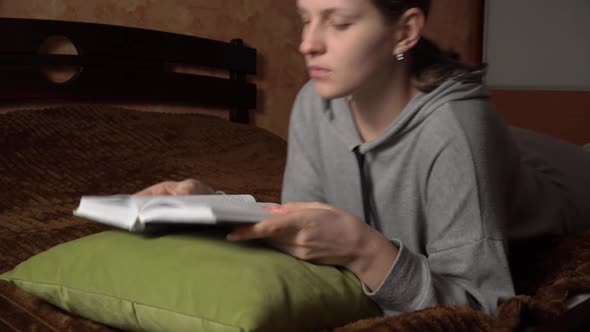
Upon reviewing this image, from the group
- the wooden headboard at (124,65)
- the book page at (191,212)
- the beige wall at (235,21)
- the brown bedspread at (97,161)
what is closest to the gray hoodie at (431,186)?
the book page at (191,212)

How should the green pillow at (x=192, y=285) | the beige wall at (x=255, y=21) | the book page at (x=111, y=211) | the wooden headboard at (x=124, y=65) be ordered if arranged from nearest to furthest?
the green pillow at (x=192, y=285), the book page at (x=111, y=211), the wooden headboard at (x=124, y=65), the beige wall at (x=255, y=21)

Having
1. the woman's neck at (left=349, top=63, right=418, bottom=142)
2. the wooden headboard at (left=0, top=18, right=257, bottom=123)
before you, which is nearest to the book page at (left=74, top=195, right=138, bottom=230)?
the woman's neck at (left=349, top=63, right=418, bottom=142)

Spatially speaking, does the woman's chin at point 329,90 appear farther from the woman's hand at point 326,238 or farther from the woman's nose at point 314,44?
the woman's hand at point 326,238

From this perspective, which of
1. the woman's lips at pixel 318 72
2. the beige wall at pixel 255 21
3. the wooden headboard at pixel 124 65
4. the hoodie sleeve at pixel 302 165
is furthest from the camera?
the beige wall at pixel 255 21

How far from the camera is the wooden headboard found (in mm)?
2010

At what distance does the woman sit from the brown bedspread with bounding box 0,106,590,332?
0.30ft

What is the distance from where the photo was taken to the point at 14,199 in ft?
4.57

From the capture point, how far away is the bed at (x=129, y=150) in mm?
771

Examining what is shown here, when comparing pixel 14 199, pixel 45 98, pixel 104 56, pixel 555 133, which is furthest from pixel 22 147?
pixel 555 133

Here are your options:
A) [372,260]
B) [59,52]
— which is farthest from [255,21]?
[372,260]

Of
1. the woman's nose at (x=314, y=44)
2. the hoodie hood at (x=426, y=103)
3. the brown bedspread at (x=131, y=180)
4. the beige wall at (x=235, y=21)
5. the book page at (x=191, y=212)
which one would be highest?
the beige wall at (x=235, y=21)

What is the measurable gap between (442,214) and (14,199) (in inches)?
39.6

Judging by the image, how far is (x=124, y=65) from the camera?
2.31 metres

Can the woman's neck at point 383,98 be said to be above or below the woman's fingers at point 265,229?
above
